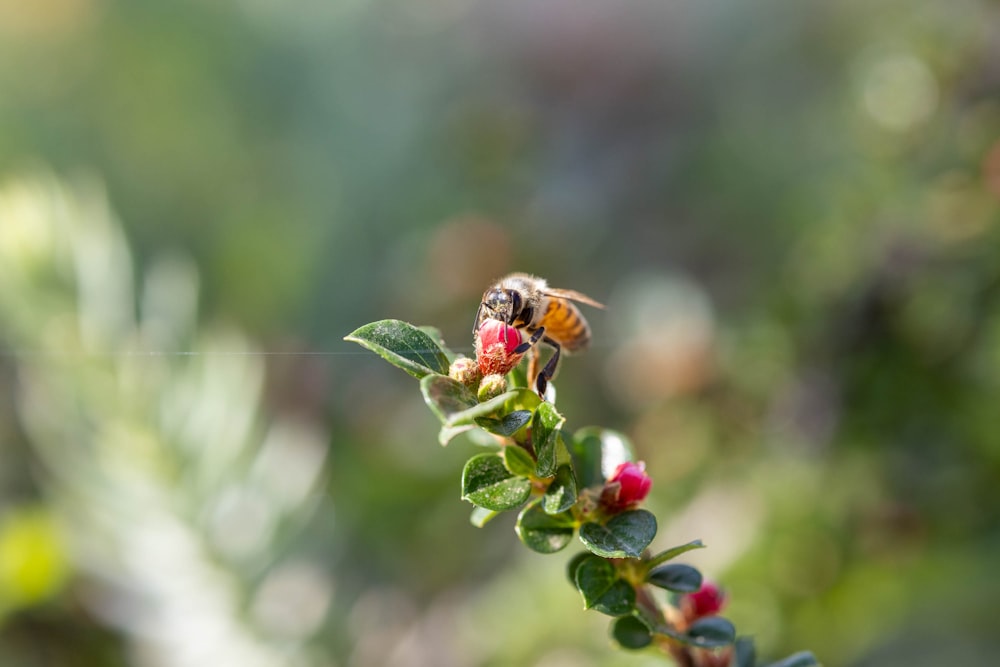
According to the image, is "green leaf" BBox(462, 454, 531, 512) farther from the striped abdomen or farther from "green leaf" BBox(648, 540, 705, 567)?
the striped abdomen

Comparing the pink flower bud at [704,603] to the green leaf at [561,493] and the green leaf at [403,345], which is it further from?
the green leaf at [403,345]

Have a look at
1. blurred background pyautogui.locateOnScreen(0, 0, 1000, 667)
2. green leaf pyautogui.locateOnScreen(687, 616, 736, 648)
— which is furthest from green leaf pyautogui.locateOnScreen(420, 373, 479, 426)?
blurred background pyautogui.locateOnScreen(0, 0, 1000, 667)

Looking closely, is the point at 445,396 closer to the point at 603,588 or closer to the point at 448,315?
the point at 603,588

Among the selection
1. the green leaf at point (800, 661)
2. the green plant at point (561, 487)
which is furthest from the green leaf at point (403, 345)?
the green leaf at point (800, 661)

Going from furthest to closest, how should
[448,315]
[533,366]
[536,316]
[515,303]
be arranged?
[448,315] → [536,316] → [515,303] → [533,366]

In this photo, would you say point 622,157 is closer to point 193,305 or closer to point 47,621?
point 193,305

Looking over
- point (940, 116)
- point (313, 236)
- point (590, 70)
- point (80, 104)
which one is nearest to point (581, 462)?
point (940, 116)

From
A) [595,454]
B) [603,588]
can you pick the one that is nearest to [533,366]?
[595,454]
